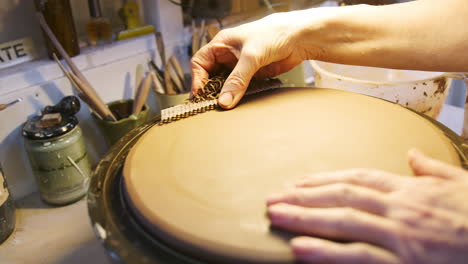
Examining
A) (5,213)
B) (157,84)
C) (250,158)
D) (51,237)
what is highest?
(250,158)

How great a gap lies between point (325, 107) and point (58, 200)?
0.92m

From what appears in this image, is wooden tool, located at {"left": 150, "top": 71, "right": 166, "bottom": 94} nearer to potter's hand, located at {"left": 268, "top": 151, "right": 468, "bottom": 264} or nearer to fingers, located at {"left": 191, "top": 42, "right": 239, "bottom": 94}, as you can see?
fingers, located at {"left": 191, "top": 42, "right": 239, "bottom": 94}

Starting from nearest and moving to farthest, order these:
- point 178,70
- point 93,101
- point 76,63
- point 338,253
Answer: point 338,253
point 93,101
point 76,63
point 178,70

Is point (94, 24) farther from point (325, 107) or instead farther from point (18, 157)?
point (325, 107)

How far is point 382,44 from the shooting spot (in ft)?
2.96

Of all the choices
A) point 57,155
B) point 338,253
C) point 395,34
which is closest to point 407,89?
point 395,34

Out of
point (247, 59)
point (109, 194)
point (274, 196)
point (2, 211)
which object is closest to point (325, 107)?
point (247, 59)

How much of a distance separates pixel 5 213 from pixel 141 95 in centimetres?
54

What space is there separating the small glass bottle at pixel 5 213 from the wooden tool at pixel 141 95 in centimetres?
45

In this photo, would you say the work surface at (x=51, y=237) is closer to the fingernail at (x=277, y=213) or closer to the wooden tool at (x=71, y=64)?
the wooden tool at (x=71, y=64)

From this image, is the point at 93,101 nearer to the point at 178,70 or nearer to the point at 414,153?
the point at 178,70

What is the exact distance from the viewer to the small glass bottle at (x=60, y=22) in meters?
1.22

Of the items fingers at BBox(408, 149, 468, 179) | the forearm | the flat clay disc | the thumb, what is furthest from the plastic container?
fingers at BBox(408, 149, 468, 179)

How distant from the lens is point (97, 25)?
1345 mm
